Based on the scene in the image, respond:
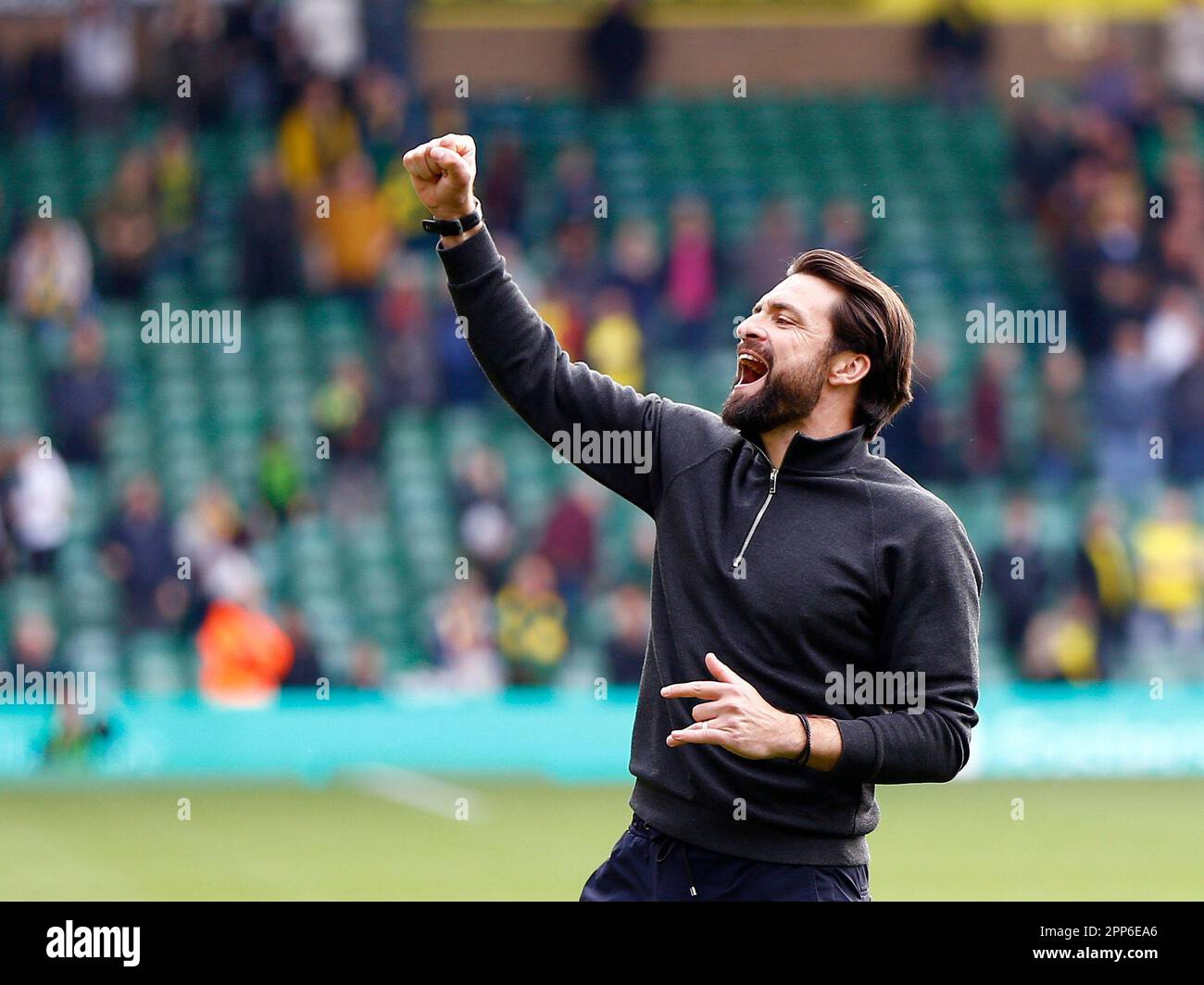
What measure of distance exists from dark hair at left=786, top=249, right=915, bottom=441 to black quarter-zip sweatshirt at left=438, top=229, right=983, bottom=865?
12cm

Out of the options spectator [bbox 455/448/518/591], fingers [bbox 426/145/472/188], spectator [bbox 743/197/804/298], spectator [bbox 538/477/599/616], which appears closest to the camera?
fingers [bbox 426/145/472/188]

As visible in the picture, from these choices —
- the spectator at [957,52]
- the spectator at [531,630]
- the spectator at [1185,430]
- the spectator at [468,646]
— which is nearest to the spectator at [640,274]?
the spectator at [531,630]

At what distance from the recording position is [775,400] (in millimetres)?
3746

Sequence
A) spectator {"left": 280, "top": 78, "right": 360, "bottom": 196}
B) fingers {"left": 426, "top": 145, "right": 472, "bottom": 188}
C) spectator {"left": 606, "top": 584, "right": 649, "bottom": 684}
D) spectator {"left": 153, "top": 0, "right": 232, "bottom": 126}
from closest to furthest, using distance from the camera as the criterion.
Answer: fingers {"left": 426, "top": 145, "right": 472, "bottom": 188}
spectator {"left": 606, "top": 584, "right": 649, "bottom": 684}
spectator {"left": 280, "top": 78, "right": 360, "bottom": 196}
spectator {"left": 153, "top": 0, "right": 232, "bottom": 126}

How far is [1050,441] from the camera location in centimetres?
1553

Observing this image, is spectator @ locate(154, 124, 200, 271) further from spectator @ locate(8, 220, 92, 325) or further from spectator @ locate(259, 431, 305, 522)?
spectator @ locate(259, 431, 305, 522)

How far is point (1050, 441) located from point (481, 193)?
17.2ft

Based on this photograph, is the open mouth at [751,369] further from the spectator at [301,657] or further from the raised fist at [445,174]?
the spectator at [301,657]

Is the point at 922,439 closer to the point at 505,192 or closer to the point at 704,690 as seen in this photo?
the point at 505,192

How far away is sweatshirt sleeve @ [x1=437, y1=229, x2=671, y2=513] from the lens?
382 centimetres

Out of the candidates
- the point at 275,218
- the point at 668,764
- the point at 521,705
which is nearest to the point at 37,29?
the point at 275,218

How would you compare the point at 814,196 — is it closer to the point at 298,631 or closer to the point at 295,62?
the point at 295,62

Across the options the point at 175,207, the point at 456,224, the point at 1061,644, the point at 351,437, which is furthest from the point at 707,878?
the point at 175,207

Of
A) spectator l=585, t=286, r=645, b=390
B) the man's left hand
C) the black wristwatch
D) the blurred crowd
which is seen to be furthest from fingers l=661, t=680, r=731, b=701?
spectator l=585, t=286, r=645, b=390
